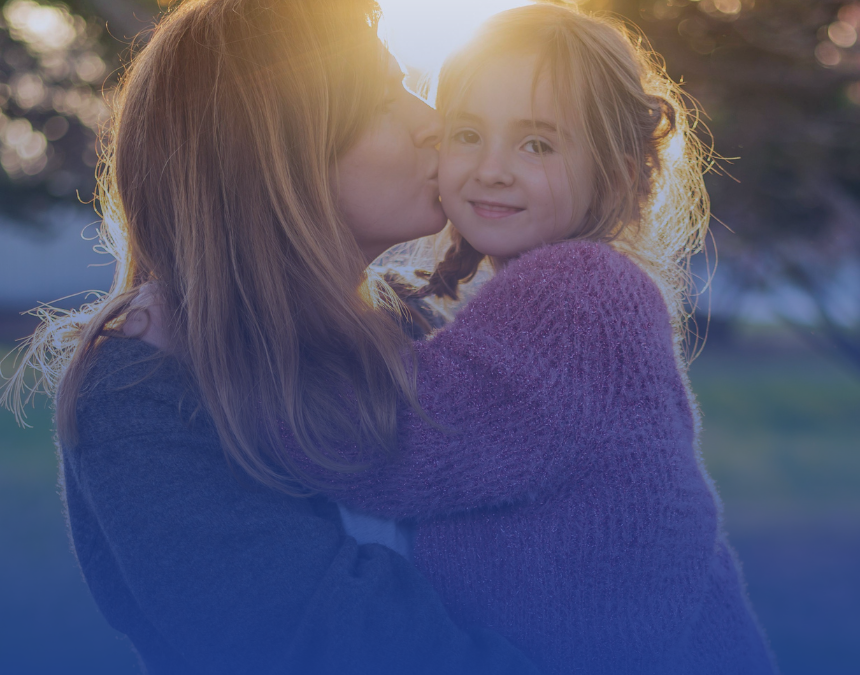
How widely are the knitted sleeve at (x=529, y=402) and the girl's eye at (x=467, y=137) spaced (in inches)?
18.7

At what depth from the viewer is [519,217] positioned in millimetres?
1523

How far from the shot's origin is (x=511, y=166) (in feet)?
4.92

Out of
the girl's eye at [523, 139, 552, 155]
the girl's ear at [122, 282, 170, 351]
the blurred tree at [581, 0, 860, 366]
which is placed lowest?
the blurred tree at [581, 0, 860, 366]

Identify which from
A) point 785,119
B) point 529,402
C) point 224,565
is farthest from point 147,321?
point 785,119

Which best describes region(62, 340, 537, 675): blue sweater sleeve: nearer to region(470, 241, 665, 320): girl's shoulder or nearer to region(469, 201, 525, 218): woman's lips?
region(470, 241, 665, 320): girl's shoulder

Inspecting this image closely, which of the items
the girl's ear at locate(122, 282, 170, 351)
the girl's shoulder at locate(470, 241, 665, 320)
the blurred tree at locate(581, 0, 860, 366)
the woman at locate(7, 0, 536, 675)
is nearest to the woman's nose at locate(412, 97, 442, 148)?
the woman at locate(7, 0, 536, 675)

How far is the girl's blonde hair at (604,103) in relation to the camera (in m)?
1.54

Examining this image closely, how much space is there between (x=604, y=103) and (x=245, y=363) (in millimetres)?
1008

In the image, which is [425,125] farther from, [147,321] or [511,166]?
[147,321]

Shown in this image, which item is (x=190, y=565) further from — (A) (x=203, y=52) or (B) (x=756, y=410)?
(B) (x=756, y=410)

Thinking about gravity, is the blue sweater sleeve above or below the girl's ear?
below

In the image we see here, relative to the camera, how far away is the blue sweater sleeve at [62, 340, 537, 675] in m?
1.02

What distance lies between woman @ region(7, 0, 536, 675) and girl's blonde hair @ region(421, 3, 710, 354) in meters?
0.33

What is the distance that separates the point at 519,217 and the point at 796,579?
3.73 m
